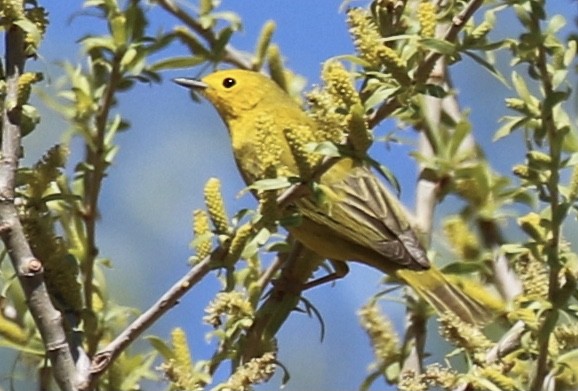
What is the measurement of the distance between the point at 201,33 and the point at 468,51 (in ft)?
3.25

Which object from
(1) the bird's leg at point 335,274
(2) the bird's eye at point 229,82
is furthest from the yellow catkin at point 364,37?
(2) the bird's eye at point 229,82

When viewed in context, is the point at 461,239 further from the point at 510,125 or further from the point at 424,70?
the point at 424,70

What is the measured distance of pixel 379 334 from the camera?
105 inches

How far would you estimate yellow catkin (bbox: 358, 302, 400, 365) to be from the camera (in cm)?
264

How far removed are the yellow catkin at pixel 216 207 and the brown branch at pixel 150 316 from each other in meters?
0.12

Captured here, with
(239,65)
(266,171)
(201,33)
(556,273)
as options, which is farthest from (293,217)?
(239,65)

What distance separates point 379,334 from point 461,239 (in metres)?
0.30

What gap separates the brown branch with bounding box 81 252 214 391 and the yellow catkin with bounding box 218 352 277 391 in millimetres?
169

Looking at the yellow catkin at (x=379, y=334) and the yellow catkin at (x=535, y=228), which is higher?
the yellow catkin at (x=535, y=228)

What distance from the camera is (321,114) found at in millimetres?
1851

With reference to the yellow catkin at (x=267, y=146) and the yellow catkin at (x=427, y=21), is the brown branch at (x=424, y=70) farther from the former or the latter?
the yellow catkin at (x=267, y=146)

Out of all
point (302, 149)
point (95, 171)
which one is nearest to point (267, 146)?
point (302, 149)

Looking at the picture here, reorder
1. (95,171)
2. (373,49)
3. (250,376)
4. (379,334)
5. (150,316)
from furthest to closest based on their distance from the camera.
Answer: (379,334) → (95,171) → (373,49) → (150,316) → (250,376)

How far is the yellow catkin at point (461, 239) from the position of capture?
2748 mm
